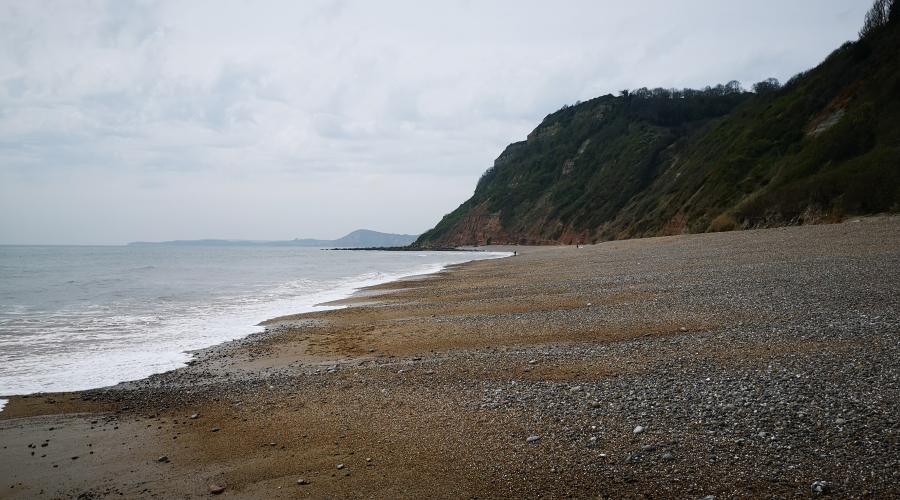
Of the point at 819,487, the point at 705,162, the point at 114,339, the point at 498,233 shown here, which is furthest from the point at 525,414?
the point at 498,233

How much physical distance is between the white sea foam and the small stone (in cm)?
958

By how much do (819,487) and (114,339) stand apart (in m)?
14.0

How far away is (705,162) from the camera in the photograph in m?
61.8

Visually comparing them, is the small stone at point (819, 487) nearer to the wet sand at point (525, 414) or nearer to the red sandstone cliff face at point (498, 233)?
the wet sand at point (525, 414)

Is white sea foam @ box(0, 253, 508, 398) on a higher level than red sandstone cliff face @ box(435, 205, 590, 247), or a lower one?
lower

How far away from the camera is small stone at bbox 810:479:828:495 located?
12.3ft

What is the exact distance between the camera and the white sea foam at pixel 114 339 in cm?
895

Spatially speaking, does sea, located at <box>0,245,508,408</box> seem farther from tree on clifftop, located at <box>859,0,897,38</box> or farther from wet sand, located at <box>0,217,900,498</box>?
tree on clifftop, located at <box>859,0,897,38</box>

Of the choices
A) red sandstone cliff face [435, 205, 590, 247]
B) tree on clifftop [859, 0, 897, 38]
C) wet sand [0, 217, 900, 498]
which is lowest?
wet sand [0, 217, 900, 498]

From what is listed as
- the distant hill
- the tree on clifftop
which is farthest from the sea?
the tree on clifftop

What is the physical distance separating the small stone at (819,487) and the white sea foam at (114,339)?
9.58 meters

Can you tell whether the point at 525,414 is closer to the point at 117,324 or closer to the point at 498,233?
the point at 117,324

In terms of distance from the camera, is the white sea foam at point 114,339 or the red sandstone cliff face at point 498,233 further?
the red sandstone cliff face at point 498,233

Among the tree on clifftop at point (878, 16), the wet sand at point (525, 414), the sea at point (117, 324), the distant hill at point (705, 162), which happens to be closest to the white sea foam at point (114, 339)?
the sea at point (117, 324)
